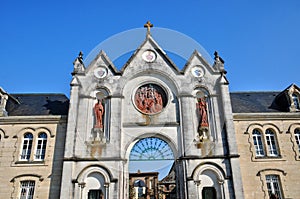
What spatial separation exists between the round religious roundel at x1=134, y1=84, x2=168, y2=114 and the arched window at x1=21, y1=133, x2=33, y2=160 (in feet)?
26.1

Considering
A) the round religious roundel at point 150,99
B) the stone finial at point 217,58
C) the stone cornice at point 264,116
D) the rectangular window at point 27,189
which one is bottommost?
the rectangular window at point 27,189

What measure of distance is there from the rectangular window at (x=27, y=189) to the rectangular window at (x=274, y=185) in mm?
15653

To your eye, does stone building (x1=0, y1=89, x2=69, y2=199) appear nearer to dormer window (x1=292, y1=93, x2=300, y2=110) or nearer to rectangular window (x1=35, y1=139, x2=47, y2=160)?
rectangular window (x1=35, y1=139, x2=47, y2=160)

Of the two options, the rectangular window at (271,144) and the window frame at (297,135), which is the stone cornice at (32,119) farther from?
the window frame at (297,135)

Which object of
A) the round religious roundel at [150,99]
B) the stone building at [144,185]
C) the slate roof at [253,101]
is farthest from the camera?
the stone building at [144,185]

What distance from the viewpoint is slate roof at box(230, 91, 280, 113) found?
19.9 m

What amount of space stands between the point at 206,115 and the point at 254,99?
6857mm

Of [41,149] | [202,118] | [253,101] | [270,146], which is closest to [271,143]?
[270,146]

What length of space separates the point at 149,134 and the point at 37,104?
10.3 meters

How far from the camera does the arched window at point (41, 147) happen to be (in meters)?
17.3

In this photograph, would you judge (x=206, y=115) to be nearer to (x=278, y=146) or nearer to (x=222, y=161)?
(x=222, y=161)

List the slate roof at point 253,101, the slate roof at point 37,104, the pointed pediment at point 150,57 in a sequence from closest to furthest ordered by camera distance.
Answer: the pointed pediment at point 150,57
the slate roof at point 37,104
the slate roof at point 253,101

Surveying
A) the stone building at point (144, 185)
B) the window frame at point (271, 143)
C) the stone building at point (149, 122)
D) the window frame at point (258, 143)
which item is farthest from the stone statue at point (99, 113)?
the stone building at point (144, 185)

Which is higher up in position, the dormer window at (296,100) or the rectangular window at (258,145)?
the dormer window at (296,100)
